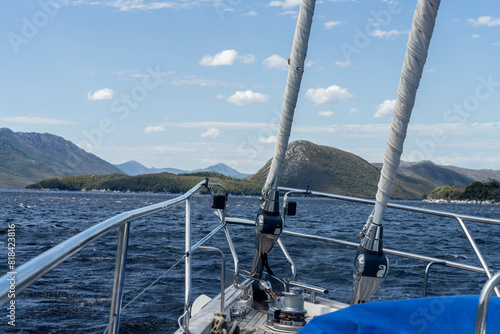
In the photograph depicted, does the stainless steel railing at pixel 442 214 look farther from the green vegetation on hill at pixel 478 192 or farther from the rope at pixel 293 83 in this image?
the green vegetation on hill at pixel 478 192

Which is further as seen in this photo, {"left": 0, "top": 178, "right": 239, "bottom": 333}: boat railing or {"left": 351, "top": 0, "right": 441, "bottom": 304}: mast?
{"left": 351, "top": 0, "right": 441, "bottom": 304}: mast

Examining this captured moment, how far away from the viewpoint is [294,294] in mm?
3695

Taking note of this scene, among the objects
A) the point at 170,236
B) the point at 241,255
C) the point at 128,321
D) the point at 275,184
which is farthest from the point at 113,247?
the point at 275,184

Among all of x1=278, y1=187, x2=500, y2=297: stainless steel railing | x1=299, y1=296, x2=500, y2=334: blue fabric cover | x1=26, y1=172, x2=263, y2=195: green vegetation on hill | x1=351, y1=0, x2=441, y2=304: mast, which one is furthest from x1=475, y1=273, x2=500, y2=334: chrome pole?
x1=26, y1=172, x2=263, y2=195: green vegetation on hill

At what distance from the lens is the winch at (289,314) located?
3.62 metres

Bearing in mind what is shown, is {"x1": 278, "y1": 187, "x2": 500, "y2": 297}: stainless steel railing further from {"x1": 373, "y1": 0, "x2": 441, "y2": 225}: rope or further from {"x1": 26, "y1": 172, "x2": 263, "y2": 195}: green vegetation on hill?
{"x1": 26, "y1": 172, "x2": 263, "y2": 195}: green vegetation on hill

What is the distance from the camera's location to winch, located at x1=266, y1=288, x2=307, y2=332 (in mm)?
3615

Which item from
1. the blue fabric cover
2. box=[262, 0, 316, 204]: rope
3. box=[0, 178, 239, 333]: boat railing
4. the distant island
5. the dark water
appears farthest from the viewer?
the distant island

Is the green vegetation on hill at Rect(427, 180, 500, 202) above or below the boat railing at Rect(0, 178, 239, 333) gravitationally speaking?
above

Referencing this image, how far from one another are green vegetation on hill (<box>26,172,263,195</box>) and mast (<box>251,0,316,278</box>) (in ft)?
379

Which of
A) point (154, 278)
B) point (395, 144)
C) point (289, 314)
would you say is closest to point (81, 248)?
point (395, 144)

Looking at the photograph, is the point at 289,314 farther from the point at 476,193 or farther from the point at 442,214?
the point at 476,193

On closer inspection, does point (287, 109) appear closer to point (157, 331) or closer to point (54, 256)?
point (54, 256)

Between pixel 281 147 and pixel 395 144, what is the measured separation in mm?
1231
